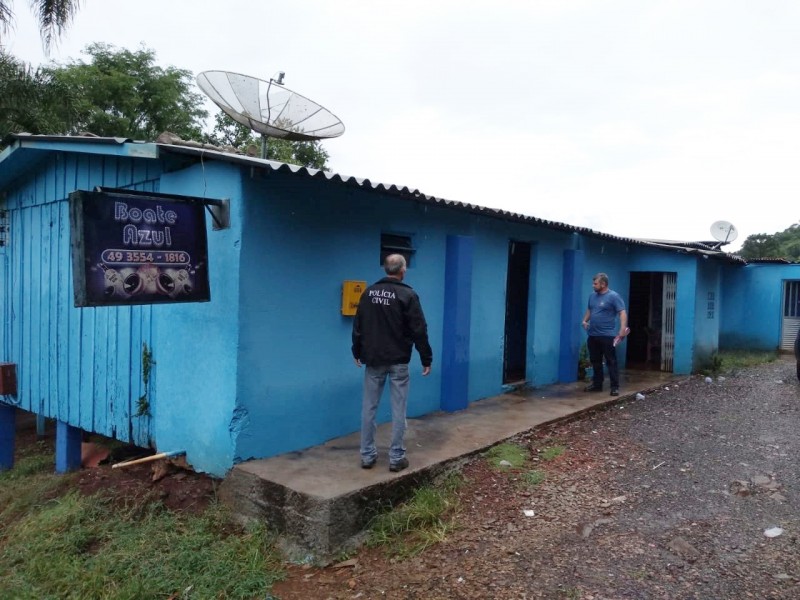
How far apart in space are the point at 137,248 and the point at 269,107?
97.9 inches

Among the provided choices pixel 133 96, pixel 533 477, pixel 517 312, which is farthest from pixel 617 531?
pixel 133 96

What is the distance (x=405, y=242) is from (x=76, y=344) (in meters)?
3.72

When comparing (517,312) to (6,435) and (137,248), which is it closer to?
(137,248)

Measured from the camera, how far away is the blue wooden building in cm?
461

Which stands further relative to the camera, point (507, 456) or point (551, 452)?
point (551, 452)

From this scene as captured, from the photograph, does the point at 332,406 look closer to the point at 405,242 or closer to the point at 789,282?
the point at 405,242

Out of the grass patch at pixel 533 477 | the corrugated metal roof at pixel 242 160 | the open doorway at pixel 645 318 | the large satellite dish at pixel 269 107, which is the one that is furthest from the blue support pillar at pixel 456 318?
the open doorway at pixel 645 318

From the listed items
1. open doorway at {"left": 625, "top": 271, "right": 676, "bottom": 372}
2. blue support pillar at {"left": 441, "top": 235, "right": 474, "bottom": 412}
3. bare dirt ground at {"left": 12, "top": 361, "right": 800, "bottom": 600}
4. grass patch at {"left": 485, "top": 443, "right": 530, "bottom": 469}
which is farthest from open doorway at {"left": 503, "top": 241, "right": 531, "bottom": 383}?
open doorway at {"left": 625, "top": 271, "right": 676, "bottom": 372}

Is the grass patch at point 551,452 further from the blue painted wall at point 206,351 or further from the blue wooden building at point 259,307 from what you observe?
the blue painted wall at point 206,351

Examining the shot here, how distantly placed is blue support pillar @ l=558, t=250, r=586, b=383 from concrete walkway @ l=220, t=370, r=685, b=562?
121 inches

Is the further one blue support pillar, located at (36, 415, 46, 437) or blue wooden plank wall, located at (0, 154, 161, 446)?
blue support pillar, located at (36, 415, 46, 437)

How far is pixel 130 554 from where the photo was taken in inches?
155

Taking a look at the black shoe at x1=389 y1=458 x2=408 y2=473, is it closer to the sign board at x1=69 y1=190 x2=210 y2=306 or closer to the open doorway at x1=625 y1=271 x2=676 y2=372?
the sign board at x1=69 y1=190 x2=210 y2=306

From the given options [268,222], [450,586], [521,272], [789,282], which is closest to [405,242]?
[268,222]
